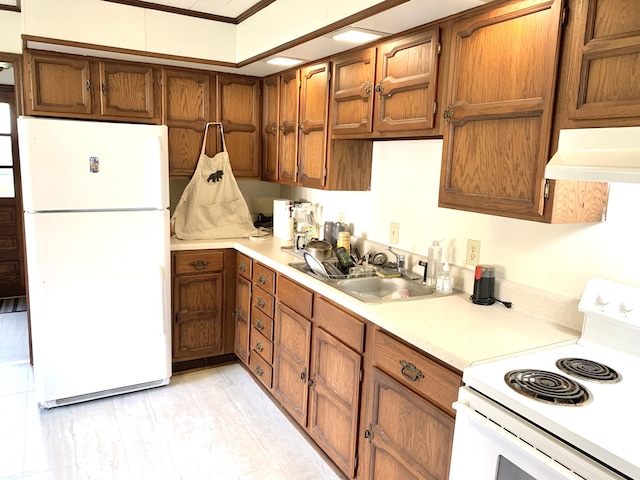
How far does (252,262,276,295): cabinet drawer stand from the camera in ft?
9.07

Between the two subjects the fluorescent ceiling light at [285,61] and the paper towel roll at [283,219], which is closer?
the fluorescent ceiling light at [285,61]

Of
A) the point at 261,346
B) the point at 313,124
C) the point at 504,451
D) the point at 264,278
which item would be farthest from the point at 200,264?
the point at 504,451

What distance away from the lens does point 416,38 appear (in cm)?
203

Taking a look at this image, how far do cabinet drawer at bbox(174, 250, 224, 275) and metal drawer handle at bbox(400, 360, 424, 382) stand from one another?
Result: 185cm

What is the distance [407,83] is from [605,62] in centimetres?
Result: 87

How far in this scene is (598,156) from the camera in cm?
134

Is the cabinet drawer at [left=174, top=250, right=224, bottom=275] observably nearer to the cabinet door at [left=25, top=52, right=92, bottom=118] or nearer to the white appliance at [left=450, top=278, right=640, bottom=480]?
the cabinet door at [left=25, top=52, right=92, bottom=118]

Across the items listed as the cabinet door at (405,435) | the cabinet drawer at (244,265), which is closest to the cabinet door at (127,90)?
the cabinet drawer at (244,265)

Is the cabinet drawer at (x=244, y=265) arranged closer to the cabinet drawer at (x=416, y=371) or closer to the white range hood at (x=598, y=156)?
the cabinet drawer at (x=416, y=371)

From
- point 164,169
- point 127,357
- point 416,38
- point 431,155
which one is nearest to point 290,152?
point 164,169

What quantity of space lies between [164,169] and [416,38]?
1.64 meters

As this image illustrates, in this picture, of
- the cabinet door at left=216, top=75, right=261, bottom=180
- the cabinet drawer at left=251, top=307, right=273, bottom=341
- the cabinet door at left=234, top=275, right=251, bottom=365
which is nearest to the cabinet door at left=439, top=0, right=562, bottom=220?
the cabinet drawer at left=251, top=307, right=273, bottom=341

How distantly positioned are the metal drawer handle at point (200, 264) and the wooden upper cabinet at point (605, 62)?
2.41 metres

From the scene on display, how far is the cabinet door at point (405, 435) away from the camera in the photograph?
1.58 m
